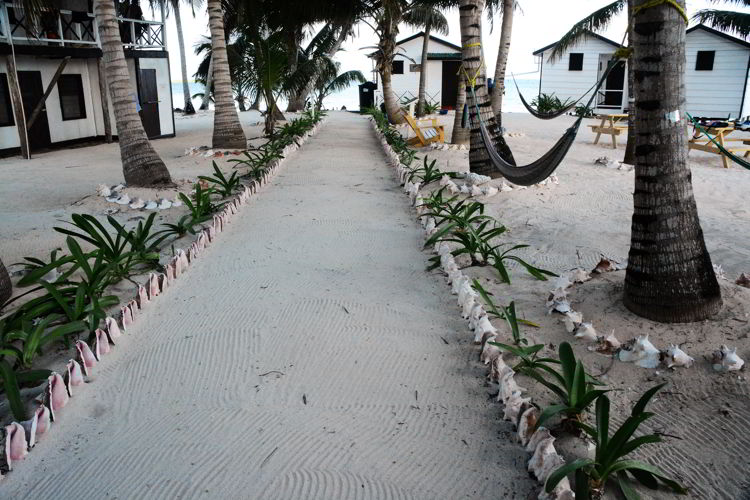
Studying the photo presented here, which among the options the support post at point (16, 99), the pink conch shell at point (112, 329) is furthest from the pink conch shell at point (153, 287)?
the support post at point (16, 99)

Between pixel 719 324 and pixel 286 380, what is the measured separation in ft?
8.02

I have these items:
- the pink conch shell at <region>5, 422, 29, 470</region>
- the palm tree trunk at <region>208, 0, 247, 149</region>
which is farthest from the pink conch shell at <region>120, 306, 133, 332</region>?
the palm tree trunk at <region>208, 0, 247, 149</region>

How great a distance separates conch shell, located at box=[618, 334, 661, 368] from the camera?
2.98 meters

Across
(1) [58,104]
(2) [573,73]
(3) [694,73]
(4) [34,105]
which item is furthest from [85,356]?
(3) [694,73]

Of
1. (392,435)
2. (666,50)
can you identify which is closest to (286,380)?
(392,435)

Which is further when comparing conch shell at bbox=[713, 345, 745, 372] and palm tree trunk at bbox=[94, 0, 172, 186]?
palm tree trunk at bbox=[94, 0, 172, 186]

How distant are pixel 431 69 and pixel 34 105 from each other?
17094 mm

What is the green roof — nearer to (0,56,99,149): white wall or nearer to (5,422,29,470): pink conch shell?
(0,56,99,149): white wall

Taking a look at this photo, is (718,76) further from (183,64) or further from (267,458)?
(267,458)

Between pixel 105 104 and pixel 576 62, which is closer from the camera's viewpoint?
pixel 105 104

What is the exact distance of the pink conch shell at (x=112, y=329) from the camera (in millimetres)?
3334

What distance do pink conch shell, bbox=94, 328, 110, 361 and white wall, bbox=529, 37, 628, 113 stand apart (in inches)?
905

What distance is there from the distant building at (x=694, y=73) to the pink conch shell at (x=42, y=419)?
73.8 ft

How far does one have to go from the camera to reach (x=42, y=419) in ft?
8.23
